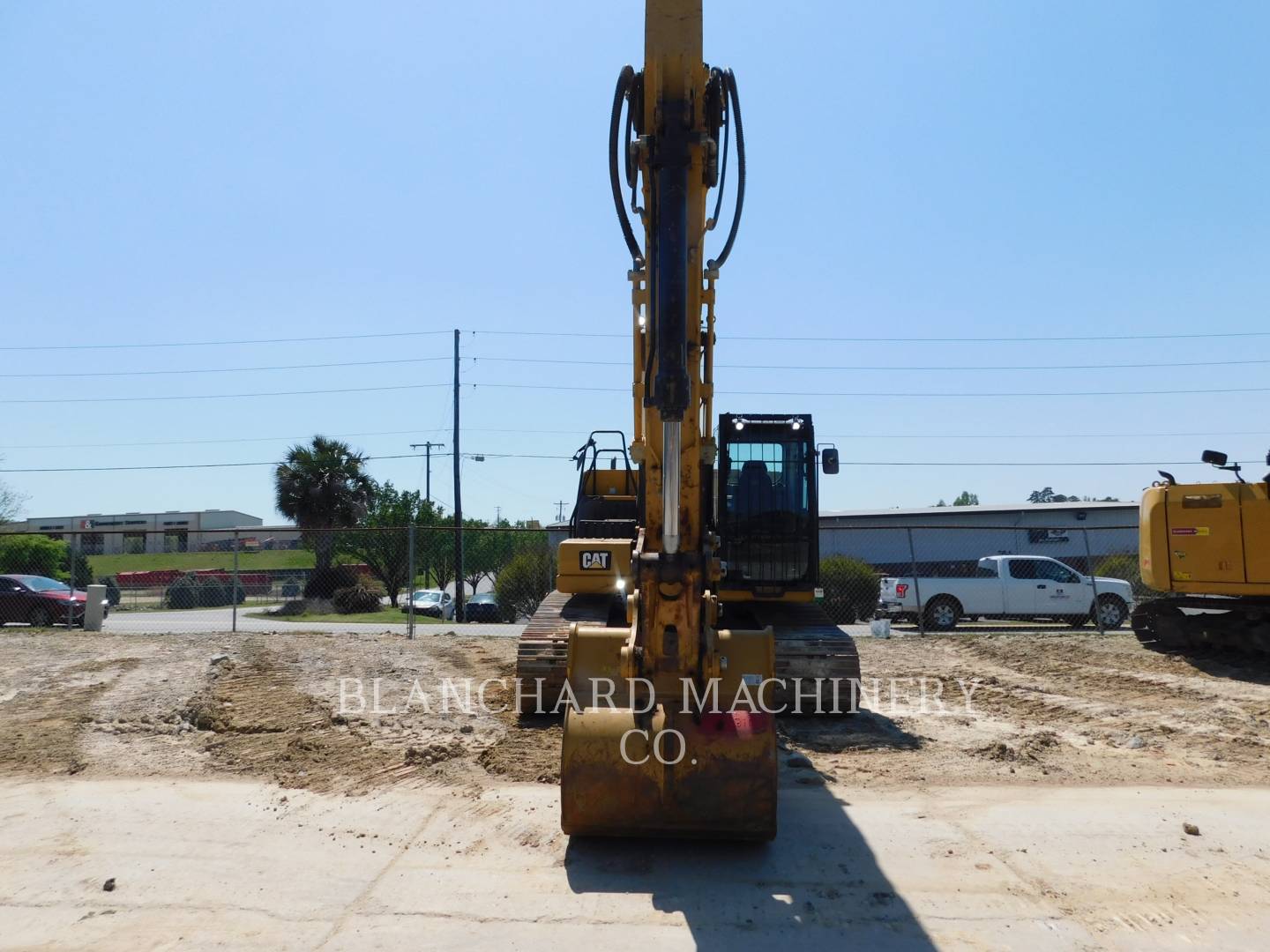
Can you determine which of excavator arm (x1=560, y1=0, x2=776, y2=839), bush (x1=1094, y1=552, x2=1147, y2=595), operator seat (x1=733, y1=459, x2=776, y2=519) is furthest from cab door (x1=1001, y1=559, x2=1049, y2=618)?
excavator arm (x1=560, y1=0, x2=776, y2=839)


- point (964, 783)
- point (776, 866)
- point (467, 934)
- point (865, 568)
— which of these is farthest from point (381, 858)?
point (865, 568)

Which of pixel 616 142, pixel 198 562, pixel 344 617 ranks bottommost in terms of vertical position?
pixel 344 617

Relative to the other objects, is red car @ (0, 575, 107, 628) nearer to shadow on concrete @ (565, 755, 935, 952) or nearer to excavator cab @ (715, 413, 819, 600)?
excavator cab @ (715, 413, 819, 600)

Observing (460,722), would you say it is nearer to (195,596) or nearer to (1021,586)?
(1021,586)

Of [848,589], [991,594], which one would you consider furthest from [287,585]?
[991,594]

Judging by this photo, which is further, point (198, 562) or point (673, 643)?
point (198, 562)

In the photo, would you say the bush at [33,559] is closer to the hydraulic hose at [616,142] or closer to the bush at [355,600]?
the bush at [355,600]

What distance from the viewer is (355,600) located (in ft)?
80.9

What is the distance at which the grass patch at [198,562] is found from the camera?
33.3 meters

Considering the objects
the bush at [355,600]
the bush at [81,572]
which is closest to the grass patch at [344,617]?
the bush at [355,600]

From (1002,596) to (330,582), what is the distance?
16220mm

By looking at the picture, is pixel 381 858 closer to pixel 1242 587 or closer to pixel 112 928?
pixel 112 928

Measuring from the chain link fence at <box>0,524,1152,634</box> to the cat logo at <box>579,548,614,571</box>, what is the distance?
239 inches

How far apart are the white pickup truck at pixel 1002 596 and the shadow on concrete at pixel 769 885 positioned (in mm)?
14121
